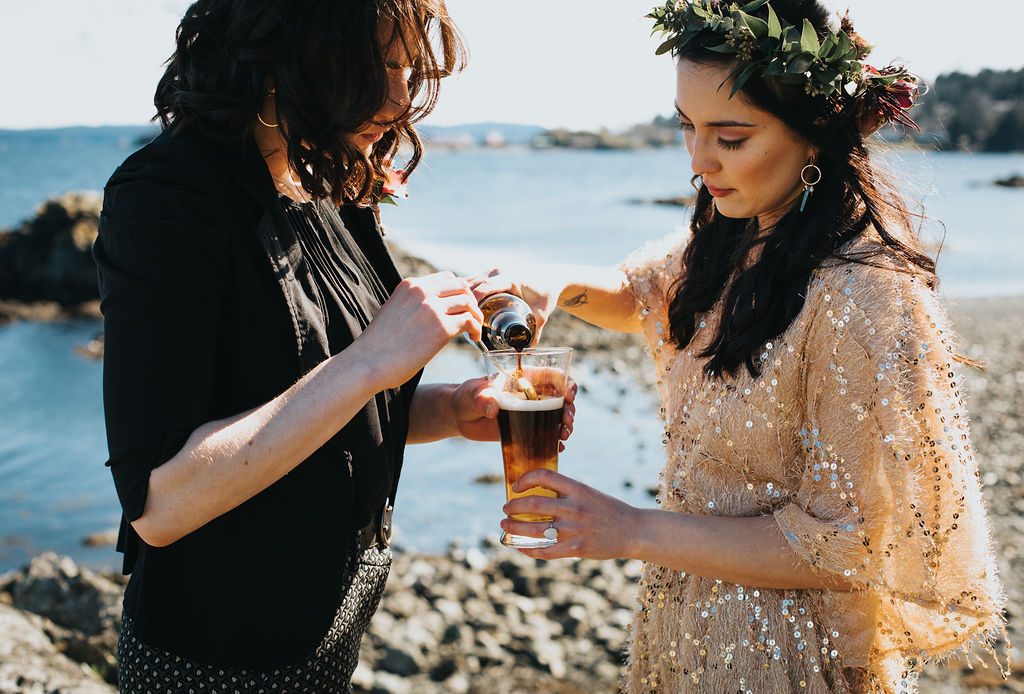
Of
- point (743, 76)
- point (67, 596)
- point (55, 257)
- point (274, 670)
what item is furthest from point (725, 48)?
point (55, 257)

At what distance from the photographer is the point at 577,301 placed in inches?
129

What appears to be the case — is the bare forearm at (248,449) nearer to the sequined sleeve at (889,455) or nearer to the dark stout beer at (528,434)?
the dark stout beer at (528,434)

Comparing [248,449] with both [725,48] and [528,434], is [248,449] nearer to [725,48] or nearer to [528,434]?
[528,434]

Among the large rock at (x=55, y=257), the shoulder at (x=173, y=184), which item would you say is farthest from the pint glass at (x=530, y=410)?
the large rock at (x=55, y=257)

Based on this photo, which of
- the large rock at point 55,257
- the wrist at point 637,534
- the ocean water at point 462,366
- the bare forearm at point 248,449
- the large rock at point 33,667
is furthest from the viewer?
the large rock at point 55,257

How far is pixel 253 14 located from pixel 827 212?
5.11 ft

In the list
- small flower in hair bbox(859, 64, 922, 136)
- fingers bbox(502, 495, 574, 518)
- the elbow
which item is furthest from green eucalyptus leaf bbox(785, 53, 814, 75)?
the elbow

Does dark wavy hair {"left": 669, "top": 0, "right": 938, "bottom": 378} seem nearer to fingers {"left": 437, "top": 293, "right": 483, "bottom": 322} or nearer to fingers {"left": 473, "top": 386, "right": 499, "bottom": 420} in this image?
fingers {"left": 473, "top": 386, "right": 499, "bottom": 420}

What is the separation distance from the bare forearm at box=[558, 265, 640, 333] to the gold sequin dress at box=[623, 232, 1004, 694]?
1.74 feet

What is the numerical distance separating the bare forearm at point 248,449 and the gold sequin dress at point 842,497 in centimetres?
107

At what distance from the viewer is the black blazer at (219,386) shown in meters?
2.06

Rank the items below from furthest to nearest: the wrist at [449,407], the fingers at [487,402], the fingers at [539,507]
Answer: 1. the wrist at [449,407]
2. the fingers at [487,402]
3. the fingers at [539,507]

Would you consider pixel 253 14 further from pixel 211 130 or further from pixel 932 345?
pixel 932 345

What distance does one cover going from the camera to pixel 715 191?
106 inches
